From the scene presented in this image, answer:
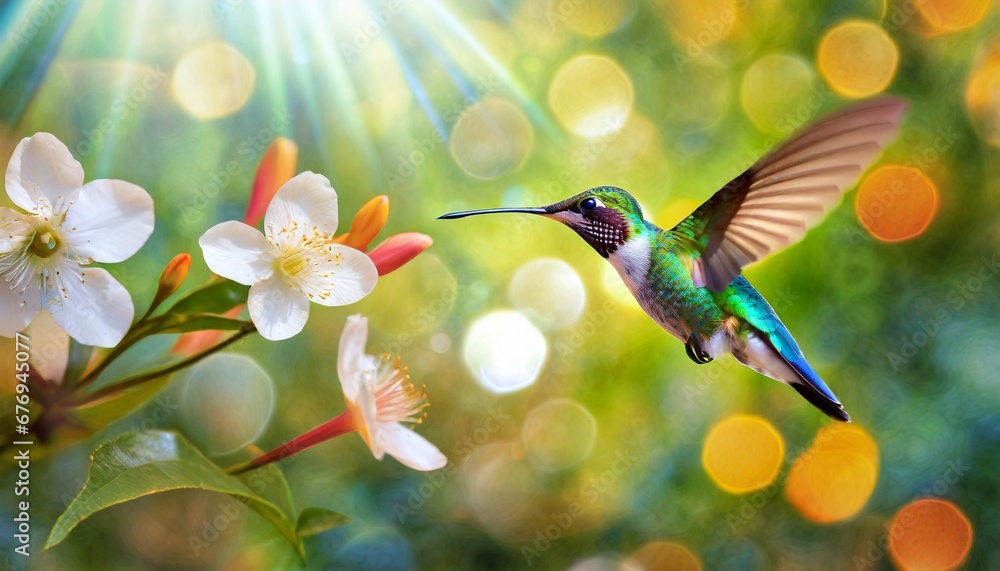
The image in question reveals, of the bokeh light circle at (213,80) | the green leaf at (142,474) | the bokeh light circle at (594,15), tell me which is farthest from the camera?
the bokeh light circle at (594,15)

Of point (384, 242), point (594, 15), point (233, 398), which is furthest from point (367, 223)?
point (594, 15)

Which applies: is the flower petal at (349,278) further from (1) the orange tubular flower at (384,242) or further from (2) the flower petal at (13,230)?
(2) the flower petal at (13,230)

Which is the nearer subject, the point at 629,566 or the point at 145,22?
the point at 145,22

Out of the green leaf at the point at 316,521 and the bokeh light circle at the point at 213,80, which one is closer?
the green leaf at the point at 316,521

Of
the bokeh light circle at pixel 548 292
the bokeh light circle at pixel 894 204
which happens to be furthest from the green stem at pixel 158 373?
A: the bokeh light circle at pixel 894 204

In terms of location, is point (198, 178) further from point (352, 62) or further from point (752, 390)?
point (752, 390)

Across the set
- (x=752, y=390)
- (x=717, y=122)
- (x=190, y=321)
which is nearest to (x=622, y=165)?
(x=717, y=122)
